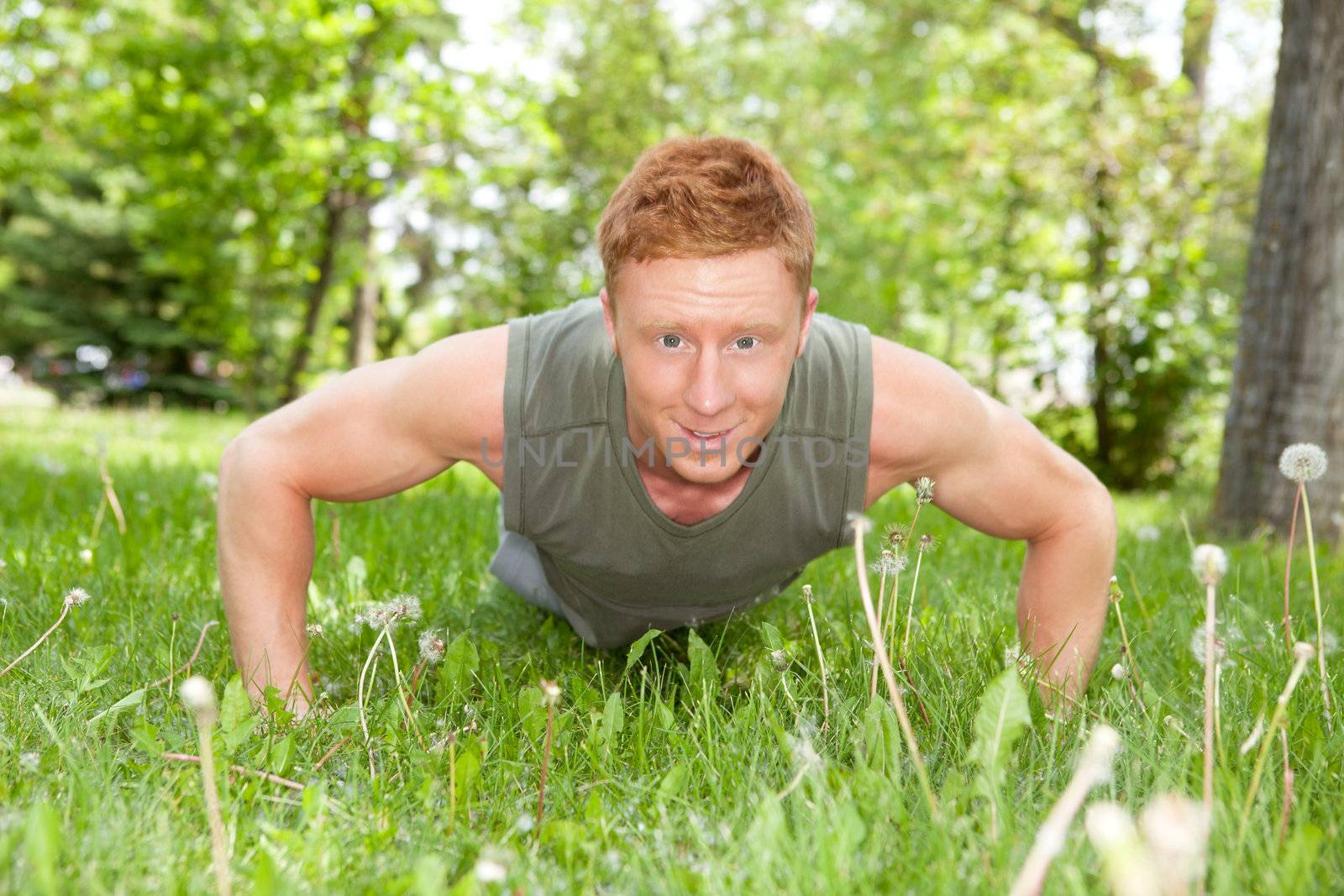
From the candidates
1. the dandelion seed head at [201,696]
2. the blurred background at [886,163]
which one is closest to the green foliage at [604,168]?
the blurred background at [886,163]

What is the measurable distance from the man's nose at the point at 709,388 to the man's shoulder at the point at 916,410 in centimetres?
57

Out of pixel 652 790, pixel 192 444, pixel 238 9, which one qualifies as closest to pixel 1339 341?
pixel 652 790

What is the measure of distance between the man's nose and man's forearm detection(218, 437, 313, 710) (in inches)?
44.1

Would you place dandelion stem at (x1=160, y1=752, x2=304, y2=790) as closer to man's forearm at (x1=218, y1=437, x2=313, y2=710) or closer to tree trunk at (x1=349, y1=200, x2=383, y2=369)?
man's forearm at (x1=218, y1=437, x2=313, y2=710)

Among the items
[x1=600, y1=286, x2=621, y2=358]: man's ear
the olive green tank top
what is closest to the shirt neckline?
the olive green tank top

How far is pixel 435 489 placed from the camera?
18.5 feet

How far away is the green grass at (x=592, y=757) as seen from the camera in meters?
1.54

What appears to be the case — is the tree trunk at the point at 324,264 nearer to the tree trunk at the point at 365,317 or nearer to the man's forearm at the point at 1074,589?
the tree trunk at the point at 365,317

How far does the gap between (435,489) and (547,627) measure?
264 cm

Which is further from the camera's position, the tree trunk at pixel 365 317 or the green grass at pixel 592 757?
the tree trunk at pixel 365 317

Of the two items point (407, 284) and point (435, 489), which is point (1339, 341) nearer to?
point (435, 489)

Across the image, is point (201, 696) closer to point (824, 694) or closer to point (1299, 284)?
point (824, 694)

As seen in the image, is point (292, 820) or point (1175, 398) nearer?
point (292, 820)

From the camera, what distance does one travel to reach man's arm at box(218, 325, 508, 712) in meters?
2.53
